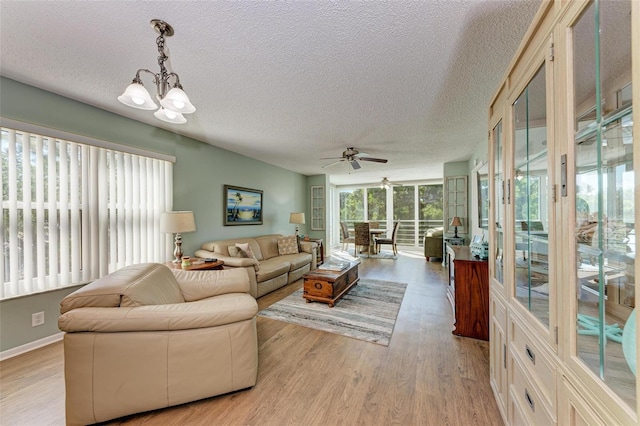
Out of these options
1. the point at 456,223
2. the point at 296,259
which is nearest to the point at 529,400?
the point at 296,259

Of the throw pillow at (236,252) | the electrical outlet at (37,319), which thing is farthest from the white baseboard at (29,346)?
the throw pillow at (236,252)

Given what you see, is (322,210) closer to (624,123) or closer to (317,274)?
(317,274)

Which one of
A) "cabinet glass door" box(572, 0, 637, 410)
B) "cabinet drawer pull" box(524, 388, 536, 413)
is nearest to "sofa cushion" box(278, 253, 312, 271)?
"cabinet drawer pull" box(524, 388, 536, 413)

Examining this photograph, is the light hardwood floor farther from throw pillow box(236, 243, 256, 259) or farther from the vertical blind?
throw pillow box(236, 243, 256, 259)

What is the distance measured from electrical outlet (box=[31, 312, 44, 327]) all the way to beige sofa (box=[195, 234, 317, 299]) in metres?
1.62

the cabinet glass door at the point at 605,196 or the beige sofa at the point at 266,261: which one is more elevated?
the cabinet glass door at the point at 605,196

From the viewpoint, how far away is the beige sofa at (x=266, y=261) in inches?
137

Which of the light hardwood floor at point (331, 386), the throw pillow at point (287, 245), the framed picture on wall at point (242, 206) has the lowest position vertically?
the light hardwood floor at point (331, 386)

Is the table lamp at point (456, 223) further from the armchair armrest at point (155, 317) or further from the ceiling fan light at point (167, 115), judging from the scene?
the ceiling fan light at point (167, 115)

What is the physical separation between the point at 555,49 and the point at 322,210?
6.27 meters

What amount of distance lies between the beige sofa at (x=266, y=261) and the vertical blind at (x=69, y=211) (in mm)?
887

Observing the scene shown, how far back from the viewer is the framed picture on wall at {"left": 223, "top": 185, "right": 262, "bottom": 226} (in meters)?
4.36

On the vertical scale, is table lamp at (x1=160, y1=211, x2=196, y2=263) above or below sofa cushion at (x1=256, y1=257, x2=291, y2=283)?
above

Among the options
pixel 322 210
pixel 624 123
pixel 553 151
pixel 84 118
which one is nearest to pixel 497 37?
pixel 553 151
